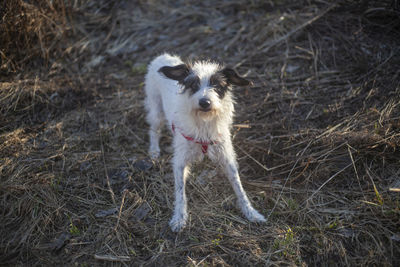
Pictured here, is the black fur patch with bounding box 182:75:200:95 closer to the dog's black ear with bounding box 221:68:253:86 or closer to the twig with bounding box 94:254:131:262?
the dog's black ear with bounding box 221:68:253:86

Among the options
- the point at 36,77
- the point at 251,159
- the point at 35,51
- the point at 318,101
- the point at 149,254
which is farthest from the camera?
the point at 35,51

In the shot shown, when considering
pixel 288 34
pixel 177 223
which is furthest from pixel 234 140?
pixel 288 34

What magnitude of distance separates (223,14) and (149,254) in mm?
6467

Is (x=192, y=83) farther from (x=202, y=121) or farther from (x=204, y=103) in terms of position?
(x=202, y=121)

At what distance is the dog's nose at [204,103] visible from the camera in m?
3.15

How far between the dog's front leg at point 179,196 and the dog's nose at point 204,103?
2.87ft

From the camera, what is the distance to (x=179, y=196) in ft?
11.7

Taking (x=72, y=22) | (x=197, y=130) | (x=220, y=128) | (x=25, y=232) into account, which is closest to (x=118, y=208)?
(x=25, y=232)

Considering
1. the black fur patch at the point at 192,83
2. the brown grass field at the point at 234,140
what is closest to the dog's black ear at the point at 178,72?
the black fur patch at the point at 192,83

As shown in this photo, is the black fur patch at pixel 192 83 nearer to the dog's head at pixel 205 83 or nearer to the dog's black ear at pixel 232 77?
the dog's head at pixel 205 83

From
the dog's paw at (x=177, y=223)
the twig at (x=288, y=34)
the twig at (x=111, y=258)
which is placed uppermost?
the twig at (x=288, y=34)

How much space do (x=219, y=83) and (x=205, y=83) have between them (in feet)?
0.59

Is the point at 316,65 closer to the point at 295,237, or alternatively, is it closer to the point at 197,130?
the point at 197,130

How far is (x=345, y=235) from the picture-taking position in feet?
9.95
